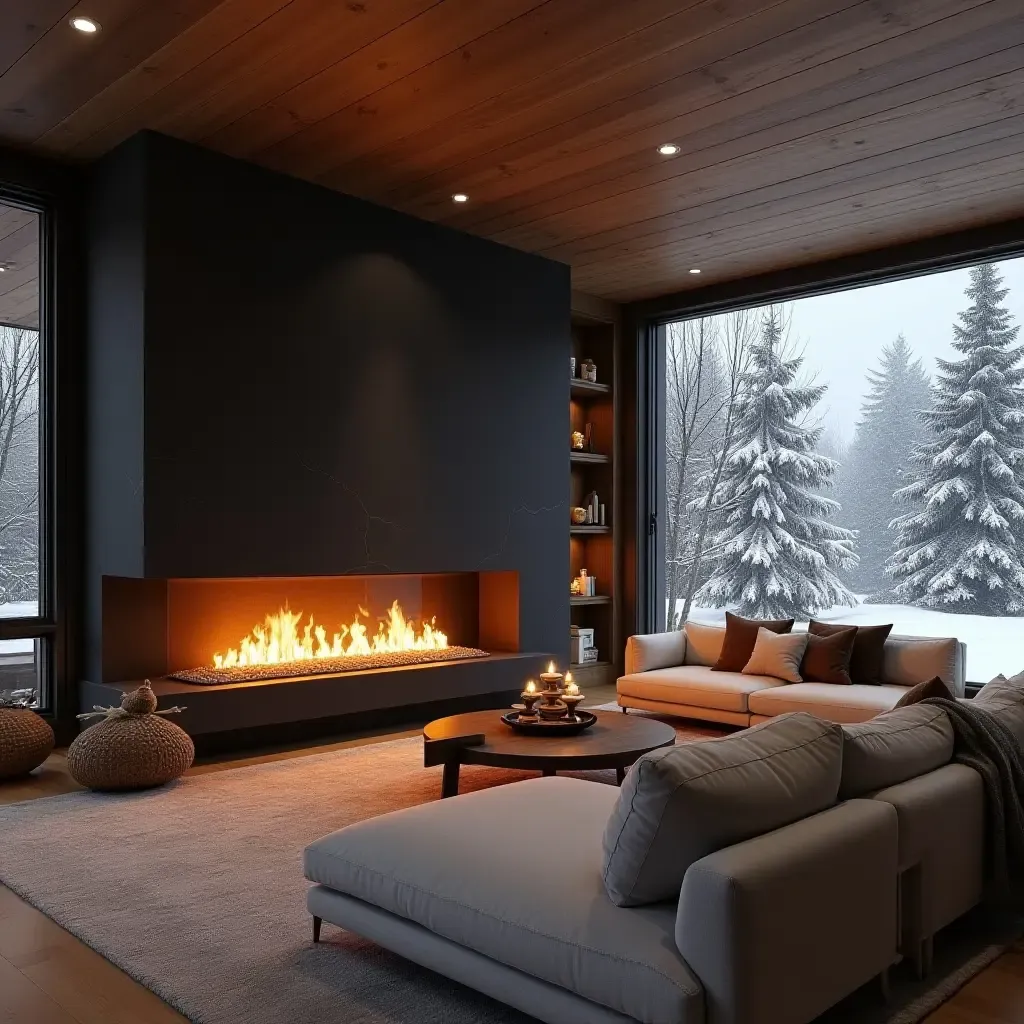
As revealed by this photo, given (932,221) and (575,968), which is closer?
(575,968)

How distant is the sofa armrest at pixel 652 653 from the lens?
6.32 metres

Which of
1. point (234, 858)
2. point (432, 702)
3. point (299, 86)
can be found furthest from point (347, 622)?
point (299, 86)

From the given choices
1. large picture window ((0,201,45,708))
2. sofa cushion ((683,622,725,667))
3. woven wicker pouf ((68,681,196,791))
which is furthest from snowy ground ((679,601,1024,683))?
large picture window ((0,201,45,708))

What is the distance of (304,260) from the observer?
17.6 feet

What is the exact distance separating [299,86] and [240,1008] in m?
3.52

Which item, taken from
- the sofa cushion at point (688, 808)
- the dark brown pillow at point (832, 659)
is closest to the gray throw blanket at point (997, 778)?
the sofa cushion at point (688, 808)

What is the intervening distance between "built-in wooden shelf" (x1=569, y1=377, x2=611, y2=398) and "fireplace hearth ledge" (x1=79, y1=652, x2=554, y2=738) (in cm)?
222

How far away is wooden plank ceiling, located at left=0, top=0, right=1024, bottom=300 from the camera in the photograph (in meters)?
3.72

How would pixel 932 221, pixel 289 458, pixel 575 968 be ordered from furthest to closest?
pixel 932 221, pixel 289 458, pixel 575 968

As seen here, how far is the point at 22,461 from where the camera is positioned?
512cm

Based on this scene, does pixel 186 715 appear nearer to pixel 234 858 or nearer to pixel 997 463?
pixel 234 858

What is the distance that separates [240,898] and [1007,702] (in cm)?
247

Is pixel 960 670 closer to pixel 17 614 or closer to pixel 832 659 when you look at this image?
pixel 832 659

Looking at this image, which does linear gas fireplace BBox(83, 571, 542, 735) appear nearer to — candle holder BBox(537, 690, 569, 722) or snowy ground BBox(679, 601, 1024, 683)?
candle holder BBox(537, 690, 569, 722)
